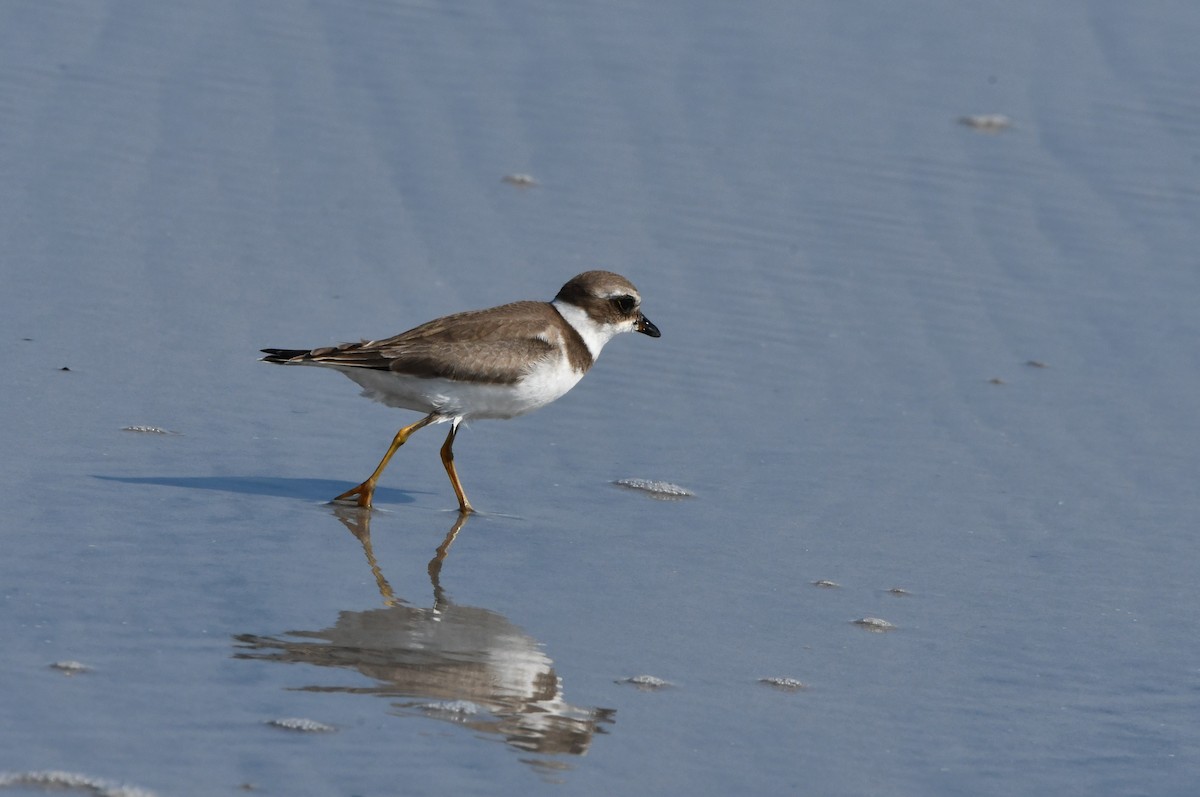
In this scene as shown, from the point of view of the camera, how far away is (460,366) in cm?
727

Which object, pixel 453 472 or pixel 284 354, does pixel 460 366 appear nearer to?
pixel 453 472

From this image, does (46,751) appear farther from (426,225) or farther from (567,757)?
(426,225)

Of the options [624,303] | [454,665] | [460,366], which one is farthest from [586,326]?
[454,665]

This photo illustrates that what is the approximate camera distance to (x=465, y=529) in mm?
6914

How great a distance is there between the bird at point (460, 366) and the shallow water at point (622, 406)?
0.96ft

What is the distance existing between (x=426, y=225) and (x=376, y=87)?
7.26 feet

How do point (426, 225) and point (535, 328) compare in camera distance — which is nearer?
point (535, 328)

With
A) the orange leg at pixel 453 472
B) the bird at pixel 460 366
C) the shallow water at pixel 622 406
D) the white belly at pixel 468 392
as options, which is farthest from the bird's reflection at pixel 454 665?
the white belly at pixel 468 392

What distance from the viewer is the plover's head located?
25.8 feet

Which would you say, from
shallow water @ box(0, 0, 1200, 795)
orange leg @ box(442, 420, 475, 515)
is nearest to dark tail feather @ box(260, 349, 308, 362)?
shallow water @ box(0, 0, 1200, 795)

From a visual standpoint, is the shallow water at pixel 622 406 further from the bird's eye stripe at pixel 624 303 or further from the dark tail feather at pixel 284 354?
the bird's eye stripe at pixel 624 303

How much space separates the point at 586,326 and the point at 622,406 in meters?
0.69

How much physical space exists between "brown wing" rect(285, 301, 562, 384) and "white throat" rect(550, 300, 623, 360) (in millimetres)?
323

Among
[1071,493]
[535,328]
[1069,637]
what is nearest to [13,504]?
[535,328]
